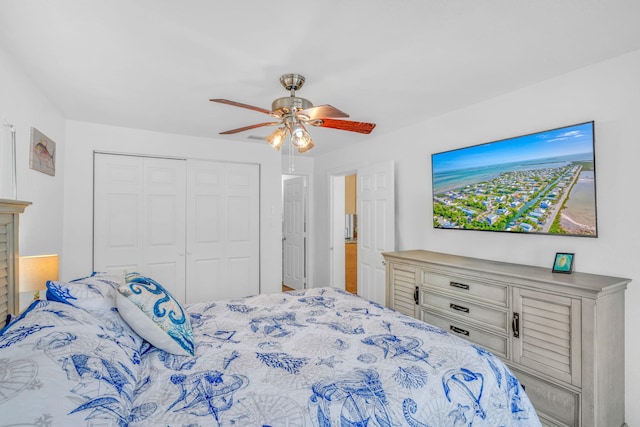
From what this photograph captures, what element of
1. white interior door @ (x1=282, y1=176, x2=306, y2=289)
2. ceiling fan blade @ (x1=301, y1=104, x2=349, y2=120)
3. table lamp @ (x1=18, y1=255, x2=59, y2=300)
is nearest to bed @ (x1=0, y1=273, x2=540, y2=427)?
table lamp @ (x1=18, y1=255, x2=59, y2=300)

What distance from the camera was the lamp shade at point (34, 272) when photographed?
176cm

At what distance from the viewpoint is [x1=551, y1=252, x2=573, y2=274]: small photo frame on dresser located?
2.22 metres

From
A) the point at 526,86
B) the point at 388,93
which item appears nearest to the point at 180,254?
the point at 388,93

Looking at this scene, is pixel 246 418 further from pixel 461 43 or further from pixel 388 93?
pixel 388 93

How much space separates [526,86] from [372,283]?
2533 mm

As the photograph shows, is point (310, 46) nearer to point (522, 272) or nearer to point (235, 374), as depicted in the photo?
point (235, 374)

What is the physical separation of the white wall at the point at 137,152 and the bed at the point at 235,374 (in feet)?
7.26

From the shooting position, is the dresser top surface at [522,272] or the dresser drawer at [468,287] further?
the dresser drawer at [468,287]

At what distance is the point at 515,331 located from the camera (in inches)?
85.9

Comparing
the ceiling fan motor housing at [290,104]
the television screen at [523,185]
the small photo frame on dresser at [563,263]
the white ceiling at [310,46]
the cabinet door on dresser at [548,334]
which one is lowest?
the cabinet door on dresser at [548,334]

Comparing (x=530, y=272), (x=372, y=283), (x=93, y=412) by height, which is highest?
(x=530, y=272)

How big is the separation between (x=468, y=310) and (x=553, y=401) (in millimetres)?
702

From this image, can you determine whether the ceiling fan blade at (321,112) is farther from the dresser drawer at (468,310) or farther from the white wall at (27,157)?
the white wall at (27,157)

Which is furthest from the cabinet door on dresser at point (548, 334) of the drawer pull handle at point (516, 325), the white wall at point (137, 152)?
the white wall at point (137, 152)
